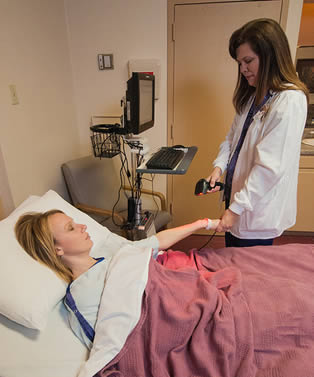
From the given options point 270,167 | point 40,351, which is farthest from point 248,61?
point 40,351

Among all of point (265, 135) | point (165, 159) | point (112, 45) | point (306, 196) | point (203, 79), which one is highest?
point (112, 45)

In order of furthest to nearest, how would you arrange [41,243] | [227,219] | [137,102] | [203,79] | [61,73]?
[203,79] < [61,73] < [137,102] < [227,219] < [41,243]

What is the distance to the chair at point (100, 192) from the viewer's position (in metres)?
1.87

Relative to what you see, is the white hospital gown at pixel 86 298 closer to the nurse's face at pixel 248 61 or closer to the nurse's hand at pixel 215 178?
the nurse's hand at pixel 215 178

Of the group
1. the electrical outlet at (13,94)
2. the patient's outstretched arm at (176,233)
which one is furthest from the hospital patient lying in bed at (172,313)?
the electrical outlet at (13,94)

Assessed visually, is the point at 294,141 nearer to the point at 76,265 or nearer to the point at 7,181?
the point at 76,265

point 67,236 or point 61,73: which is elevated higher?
point 61,73

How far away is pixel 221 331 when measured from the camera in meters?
0.85

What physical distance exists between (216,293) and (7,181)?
1.20m

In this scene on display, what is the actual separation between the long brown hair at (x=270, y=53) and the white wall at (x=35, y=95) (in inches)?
46.4

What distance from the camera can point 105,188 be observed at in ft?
7.21

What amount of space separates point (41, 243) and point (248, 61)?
3.74 ft

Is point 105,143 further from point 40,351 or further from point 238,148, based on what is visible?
point 40,351

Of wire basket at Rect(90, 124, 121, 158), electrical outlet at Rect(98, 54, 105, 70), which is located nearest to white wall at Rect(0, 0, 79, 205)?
electrical outlet at Rect(98, 54, 105, 70)
